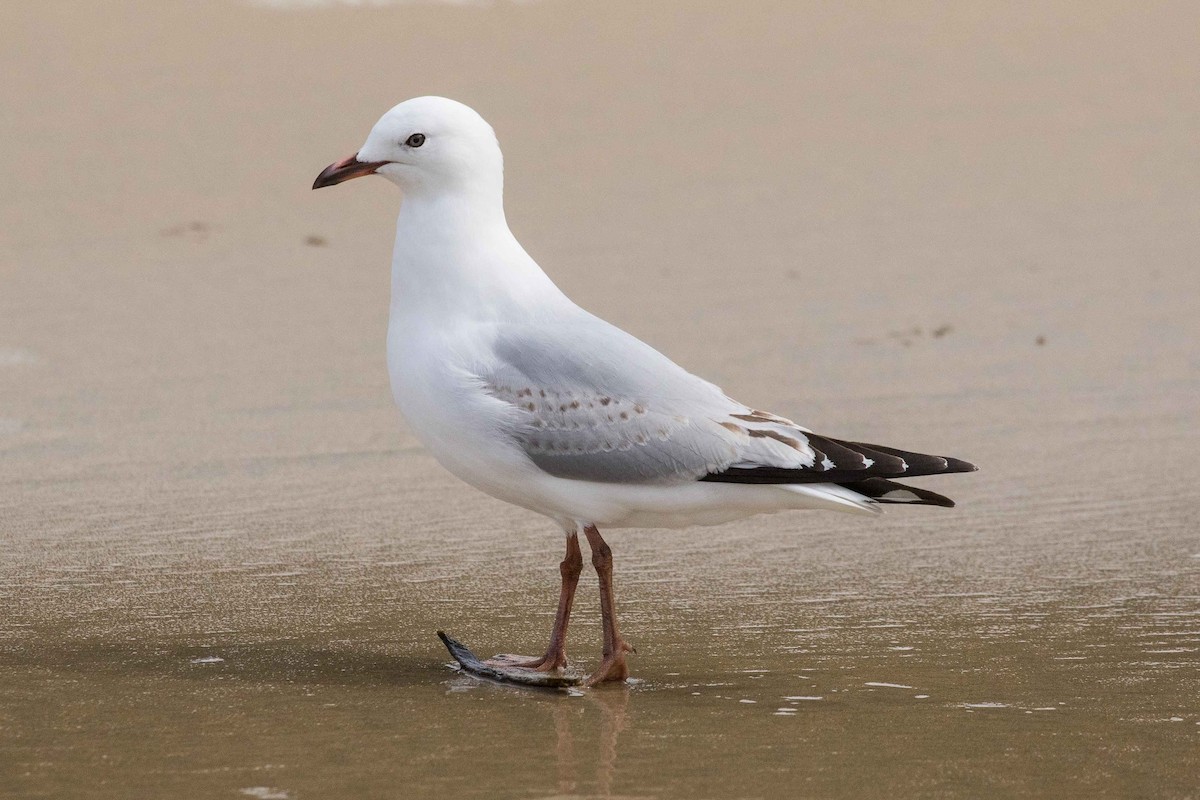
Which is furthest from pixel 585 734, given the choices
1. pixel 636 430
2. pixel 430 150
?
pixel 430 150

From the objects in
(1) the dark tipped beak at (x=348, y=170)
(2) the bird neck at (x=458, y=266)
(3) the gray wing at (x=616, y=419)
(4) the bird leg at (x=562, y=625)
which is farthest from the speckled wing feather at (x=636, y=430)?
(1) the dark tipped beak at (x=348, y=170)

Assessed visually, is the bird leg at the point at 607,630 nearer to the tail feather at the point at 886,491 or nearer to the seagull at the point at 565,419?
the seagull at the point at 565,419

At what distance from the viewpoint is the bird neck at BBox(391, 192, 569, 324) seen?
15.0ft

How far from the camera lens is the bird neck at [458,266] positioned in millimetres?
4578

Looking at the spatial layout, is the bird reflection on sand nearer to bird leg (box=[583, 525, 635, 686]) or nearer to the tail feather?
bird leg (box=[583, 525, 635, 686])

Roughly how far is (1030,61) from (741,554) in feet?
25.0

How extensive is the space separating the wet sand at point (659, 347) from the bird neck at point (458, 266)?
84cm

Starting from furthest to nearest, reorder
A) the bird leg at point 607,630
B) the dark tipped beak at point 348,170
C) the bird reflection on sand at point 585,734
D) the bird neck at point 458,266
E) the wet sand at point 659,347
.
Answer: the dark tipped beak at point 348,170
the bird neck at point 458,266
the bird leg at point 607,630
the wet sand at point 659,347
the bird reflection on sand at point 585,734

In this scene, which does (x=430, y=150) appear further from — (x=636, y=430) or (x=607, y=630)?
(x=607, y=630)

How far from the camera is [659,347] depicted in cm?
802

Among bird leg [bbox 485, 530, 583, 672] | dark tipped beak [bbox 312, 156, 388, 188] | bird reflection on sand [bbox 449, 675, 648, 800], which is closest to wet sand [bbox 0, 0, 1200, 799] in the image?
bird reflection on sand [bbox 449, 675, 648, 800]

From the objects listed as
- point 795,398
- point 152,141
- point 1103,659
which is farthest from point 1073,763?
point 152,141

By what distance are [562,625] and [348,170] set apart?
132 cm

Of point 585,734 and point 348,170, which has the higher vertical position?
point 348,170
